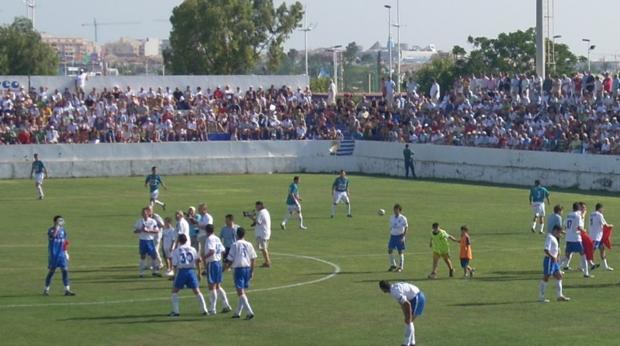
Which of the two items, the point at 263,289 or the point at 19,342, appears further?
the point at 263,289

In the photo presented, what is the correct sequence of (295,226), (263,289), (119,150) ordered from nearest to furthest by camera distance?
(263,289) → (295,226) → (119,150)

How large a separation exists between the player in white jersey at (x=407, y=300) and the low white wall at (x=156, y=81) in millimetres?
53852

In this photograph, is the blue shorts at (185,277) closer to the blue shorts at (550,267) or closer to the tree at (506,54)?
the blue shorts at (550,267)

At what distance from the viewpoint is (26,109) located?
230ft

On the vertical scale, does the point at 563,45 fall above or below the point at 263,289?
above

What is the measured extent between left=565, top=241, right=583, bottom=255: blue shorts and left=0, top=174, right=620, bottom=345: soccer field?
665 mm

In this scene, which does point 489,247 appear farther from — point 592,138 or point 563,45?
point 563,45

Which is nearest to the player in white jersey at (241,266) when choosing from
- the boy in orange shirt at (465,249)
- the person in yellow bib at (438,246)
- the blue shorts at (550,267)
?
the blue shorts at (550,267)

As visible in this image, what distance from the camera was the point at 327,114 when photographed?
75875 millimetres

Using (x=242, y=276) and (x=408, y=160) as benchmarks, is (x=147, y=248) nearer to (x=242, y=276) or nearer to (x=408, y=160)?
(x=242, y=276)

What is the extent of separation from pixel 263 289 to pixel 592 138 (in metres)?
32.7

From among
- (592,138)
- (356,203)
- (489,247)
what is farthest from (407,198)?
(489,247)

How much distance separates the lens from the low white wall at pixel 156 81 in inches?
2919

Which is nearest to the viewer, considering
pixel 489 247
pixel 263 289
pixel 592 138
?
pixel 263 289
